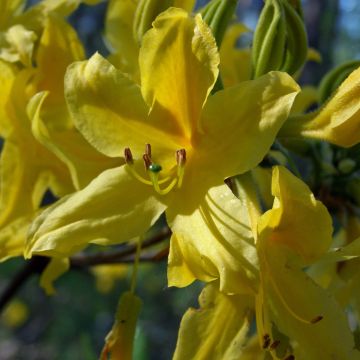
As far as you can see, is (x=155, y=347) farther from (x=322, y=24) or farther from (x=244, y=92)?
(x=244, y=92)

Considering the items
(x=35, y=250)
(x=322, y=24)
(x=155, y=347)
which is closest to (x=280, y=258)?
(x=35, y=250)

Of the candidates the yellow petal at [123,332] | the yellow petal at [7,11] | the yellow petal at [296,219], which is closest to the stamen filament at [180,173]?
the yellow petal at [296,219]

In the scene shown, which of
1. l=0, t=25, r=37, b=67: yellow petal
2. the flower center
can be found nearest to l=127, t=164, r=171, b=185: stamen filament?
the flower center

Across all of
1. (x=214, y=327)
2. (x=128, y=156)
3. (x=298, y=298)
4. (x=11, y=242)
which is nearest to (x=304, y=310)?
(x=298, y=298)

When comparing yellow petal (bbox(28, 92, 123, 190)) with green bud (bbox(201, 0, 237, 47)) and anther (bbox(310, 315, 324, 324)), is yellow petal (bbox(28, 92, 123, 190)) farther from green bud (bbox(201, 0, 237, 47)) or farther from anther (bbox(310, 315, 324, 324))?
anther (bbox(310, 315, 324, 324))

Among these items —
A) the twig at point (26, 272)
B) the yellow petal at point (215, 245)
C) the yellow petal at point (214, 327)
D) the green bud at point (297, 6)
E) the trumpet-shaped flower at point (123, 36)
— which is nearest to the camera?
the yellow petal at point (215, 245)

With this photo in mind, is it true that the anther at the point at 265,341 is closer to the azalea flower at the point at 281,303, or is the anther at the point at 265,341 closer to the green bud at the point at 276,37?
the azalea flower at the point at 281,303
